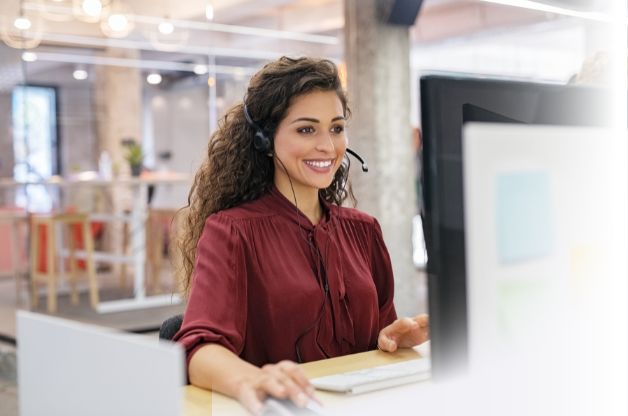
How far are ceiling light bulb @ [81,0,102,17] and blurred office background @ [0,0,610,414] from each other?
0.01 metres

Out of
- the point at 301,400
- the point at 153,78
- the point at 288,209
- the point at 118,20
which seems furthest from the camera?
the point at 153,78

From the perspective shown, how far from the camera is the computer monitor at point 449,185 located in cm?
67

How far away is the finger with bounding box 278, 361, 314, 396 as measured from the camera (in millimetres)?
1019

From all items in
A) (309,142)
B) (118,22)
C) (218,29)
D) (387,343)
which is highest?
(118,22)

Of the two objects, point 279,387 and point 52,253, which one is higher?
point 279,387

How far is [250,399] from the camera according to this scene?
1070 mm

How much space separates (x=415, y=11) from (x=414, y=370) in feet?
13.9

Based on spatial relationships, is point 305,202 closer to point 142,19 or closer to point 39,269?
point 142,19

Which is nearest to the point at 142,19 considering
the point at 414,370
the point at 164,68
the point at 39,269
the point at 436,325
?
the point at 164,68

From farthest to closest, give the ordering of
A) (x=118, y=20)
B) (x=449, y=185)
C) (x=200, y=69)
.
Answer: (x=200, y=69) < (x=118, y=20) < (x=449, y=185)

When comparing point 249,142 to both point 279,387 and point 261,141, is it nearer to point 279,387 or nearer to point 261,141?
point 261,141

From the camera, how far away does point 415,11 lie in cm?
527

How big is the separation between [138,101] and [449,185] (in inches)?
321

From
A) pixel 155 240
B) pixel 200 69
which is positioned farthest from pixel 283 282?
pixel 200 69
